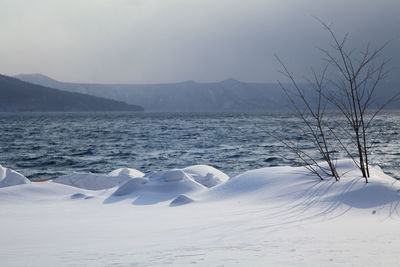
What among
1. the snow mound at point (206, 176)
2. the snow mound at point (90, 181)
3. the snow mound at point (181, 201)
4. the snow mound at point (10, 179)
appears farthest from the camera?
the snow mound at point (90, 181)

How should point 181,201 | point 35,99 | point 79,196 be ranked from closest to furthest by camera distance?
point 181,201 < point 79,196 < point 35,99

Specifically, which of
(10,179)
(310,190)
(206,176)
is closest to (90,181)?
(10,179)

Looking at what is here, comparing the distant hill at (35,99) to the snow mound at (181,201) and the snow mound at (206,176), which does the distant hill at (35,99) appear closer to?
the snow mound at (206,176)

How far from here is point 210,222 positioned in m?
3.50

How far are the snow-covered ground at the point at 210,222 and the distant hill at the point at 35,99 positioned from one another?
5815 inches

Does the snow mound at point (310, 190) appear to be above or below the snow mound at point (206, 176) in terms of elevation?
above

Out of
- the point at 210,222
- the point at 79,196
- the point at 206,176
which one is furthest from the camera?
the point at 206,176

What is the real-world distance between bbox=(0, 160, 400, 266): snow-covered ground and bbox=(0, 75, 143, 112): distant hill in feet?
485

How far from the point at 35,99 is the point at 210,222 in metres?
153

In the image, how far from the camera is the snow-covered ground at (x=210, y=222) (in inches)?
94.9

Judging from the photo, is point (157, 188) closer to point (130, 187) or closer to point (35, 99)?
point (130, 187)

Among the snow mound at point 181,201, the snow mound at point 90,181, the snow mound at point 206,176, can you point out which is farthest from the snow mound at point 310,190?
the snow mound at point 90,181

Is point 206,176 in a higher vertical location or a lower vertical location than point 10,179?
higher

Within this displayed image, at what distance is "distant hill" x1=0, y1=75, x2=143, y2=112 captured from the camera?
140 meters
